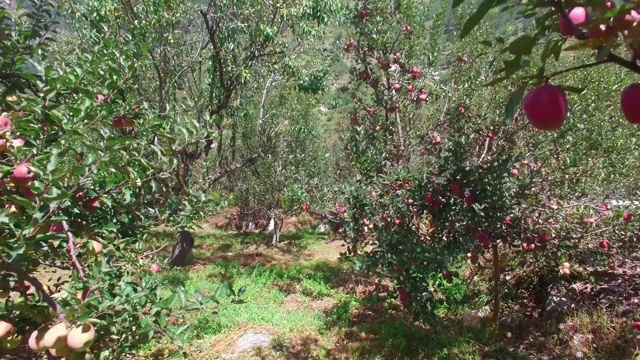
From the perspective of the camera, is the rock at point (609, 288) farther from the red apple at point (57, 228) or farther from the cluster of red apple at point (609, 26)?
the red apple at point (57, 228)

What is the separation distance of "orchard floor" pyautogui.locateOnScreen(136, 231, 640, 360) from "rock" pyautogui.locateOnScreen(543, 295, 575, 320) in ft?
0.36

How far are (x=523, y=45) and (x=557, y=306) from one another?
4.58m

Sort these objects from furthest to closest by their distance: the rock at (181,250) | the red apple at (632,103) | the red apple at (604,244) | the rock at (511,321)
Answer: the rock at (181,250), the rock at (511,321), the red apple at (604,244), the red apple at (632,103)

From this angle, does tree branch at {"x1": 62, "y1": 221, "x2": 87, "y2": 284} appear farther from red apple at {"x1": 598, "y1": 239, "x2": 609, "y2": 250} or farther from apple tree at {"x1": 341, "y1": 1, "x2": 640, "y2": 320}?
red apple at {"x1": 598, "y1": 239, "x2": 609, "y2": 250}

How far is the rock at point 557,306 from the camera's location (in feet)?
15.7

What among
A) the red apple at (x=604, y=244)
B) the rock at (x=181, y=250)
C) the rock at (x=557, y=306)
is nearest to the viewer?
the red apple at (x=604, y=244)

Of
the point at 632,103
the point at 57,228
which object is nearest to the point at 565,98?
the point at 632,103

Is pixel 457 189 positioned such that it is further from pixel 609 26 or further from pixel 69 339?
pixel 69 339

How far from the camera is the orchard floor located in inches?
172

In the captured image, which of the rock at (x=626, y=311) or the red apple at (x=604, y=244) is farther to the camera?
the rock at (x=626, y=311)

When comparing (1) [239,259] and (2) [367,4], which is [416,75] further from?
(1) [239,259]

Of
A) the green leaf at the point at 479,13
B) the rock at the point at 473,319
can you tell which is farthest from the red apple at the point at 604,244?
the green leaf at the point at 479,13

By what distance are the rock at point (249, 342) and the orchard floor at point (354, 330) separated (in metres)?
0.07

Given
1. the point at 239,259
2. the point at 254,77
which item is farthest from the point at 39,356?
the point at 239,259
